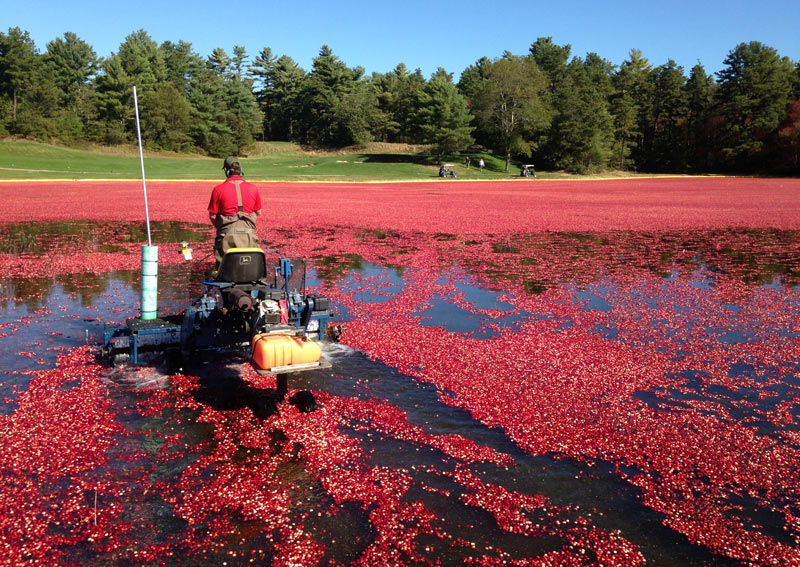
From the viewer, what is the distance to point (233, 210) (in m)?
7.05

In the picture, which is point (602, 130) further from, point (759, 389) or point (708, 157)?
point (759, 389)

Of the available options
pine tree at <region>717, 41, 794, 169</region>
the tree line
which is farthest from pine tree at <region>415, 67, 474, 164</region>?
pine tree at <region>717, 41, 794, 169</region>

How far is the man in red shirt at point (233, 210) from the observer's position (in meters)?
6.96

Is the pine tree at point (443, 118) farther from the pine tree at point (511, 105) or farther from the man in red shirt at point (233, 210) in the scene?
the man in red shirt at point (233, 210)

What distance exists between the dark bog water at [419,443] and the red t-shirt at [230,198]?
214cm

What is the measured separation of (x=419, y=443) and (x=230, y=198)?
3.73 m

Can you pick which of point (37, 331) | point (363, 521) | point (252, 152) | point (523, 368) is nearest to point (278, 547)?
point (363, 521)

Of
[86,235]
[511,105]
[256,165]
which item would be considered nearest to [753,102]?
[511,105]

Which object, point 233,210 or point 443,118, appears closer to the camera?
point 233,210

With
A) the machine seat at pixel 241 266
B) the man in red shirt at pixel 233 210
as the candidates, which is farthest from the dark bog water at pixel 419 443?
the man in red shirt at pixel 233 210

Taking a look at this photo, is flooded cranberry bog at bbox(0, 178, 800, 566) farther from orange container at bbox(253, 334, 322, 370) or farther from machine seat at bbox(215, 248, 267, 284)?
machine seat at bbox(215, 248, 267, 284)

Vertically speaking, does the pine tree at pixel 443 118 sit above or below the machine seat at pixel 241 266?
above

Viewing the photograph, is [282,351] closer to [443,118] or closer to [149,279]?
[149,279]

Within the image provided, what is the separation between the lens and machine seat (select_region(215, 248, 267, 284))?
6.45 metres
